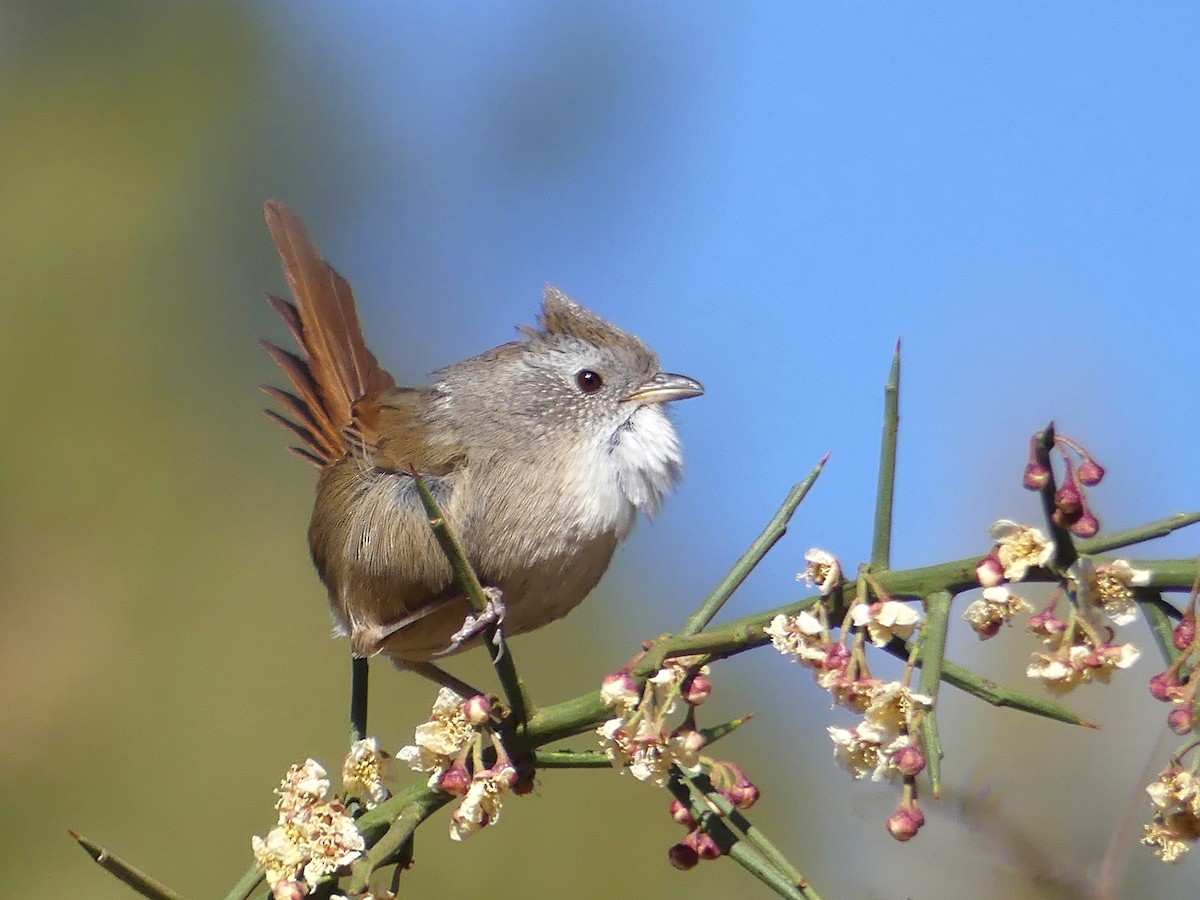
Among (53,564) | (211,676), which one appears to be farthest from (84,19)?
(211,676)

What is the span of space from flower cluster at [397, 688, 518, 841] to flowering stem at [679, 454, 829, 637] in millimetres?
300

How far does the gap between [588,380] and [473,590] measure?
2093mm

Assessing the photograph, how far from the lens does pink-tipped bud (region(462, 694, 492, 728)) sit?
1696mm

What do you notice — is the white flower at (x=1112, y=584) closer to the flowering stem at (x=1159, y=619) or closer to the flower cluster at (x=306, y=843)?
the flowering stem at (x=1159, y=619)

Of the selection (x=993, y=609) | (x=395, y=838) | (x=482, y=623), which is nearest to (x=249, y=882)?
(x=395, y=838)

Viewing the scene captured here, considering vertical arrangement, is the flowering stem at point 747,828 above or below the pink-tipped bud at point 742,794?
above

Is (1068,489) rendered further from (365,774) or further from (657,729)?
(365,774)

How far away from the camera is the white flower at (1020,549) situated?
4.35ft

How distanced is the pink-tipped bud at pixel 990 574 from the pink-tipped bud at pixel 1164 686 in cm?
18

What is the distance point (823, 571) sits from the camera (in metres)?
1.46

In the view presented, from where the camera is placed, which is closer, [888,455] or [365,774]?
[888,455]

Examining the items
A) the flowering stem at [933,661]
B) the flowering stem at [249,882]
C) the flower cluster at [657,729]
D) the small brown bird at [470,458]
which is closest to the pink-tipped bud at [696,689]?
the flower cluster at [657,729]

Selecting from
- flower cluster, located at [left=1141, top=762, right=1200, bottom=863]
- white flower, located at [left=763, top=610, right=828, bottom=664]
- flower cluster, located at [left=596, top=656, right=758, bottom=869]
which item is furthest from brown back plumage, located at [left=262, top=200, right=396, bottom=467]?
flower cluster, located at [left=1141, top=762, right=1200, bottom=863]

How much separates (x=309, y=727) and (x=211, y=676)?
1563 millimetres
